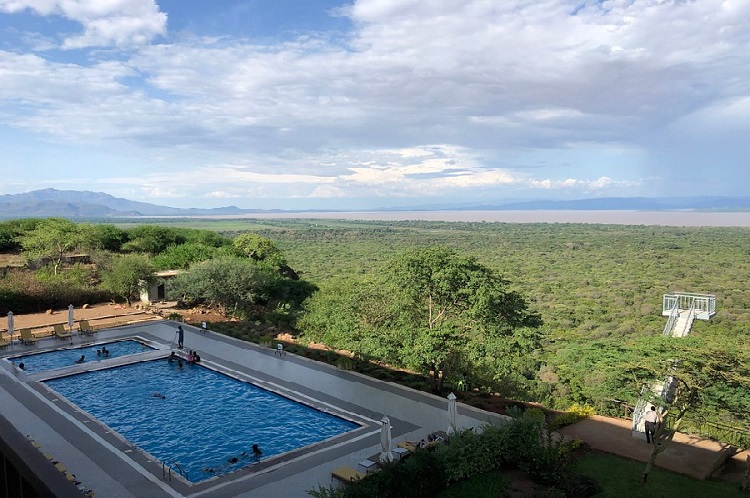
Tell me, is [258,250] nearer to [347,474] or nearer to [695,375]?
[347,474]

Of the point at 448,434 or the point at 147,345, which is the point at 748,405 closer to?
the point at 448,434

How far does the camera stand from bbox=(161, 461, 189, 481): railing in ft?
34.7

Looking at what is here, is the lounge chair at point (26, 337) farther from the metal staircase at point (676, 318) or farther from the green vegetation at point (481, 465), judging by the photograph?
the metal staircase at point (676, 318)

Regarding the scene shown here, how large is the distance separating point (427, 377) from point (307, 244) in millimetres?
85204

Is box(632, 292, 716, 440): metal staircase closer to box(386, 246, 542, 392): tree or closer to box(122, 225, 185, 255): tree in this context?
box(386, 246, 542, 392): tree

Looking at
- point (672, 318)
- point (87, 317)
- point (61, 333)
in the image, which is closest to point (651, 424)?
point (672, 318)

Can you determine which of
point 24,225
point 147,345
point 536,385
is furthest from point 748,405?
point 24,225

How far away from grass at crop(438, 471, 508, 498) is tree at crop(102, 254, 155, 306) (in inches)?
923

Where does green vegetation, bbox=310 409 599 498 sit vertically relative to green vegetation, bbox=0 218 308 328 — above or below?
below

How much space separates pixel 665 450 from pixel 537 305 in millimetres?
29377

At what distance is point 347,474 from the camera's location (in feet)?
33.5

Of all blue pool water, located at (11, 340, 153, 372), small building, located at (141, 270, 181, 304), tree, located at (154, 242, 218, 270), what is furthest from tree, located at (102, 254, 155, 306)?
blue pool water, located at (11, 340, 153, 372)

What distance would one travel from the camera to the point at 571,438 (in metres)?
12.3

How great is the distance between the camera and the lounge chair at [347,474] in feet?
33.0
